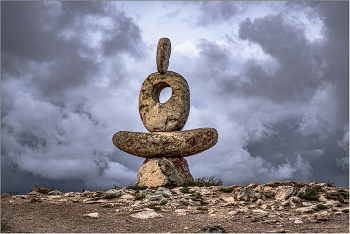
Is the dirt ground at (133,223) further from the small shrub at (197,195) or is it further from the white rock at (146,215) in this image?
the small shrub at (197,195)

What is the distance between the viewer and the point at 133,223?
21.1 feet

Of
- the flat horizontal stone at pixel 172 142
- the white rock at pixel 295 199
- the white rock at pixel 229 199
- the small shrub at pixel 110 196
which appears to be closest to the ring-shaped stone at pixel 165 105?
the flat horizontal stone at pixel 172 142

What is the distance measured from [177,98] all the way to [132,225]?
20.3ft

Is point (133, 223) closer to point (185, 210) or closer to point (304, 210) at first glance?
point (185, 210)

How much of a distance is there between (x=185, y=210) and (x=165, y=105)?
513 centimetres

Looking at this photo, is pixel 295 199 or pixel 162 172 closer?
pixel 295 199

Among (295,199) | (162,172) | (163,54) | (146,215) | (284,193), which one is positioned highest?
(163,54)

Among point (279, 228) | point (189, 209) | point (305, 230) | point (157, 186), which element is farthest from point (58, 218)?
point (305, 230)

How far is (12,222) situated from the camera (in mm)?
6238

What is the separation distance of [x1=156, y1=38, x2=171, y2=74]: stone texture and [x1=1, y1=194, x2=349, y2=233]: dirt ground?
635 centimetres

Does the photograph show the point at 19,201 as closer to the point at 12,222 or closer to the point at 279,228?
the point at 12,222

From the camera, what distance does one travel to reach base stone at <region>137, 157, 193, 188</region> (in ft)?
34.1

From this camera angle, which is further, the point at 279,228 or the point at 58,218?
the point at 58,218

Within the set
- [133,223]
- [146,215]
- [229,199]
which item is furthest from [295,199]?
[133,223]
